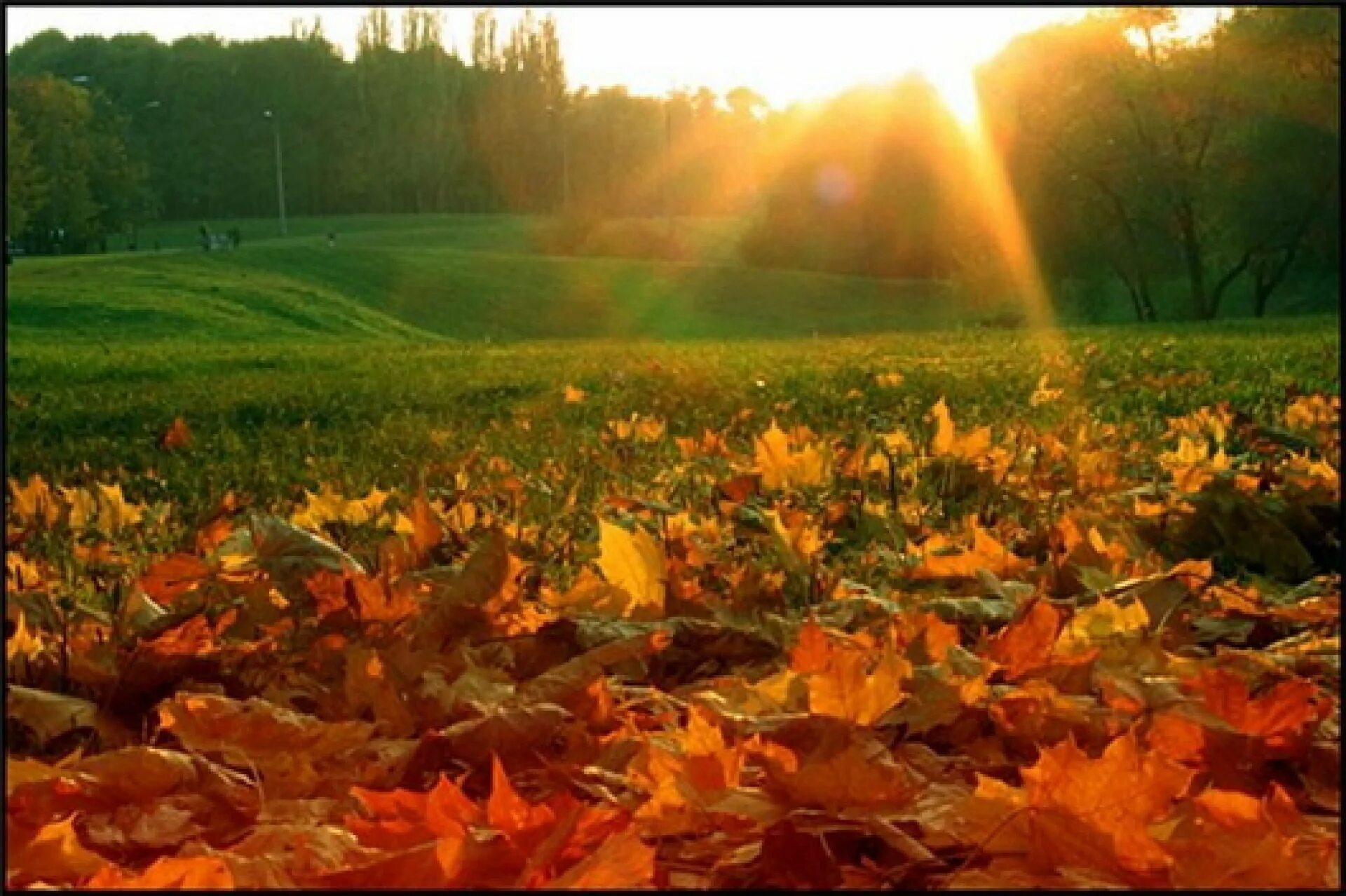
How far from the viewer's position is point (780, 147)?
2544 cm

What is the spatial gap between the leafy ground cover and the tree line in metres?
0.66

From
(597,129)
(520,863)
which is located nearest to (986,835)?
(520,863)

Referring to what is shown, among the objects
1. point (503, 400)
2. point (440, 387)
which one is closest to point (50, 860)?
point (503, 400)

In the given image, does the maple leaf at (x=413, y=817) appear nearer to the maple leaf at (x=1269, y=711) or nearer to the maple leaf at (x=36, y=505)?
the maple leaf at (x=1269, y=711)

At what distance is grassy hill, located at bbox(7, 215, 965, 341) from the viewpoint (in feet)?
78.6

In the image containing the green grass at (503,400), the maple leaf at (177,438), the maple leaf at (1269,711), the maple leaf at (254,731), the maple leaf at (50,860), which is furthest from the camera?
the maple leaf at (177,438)

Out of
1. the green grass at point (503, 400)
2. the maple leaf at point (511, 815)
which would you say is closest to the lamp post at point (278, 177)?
the green grass at point (503, 400)

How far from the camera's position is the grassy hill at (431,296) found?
23953 millimetres

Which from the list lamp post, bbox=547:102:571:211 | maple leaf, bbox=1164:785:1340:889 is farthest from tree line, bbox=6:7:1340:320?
maple leaf, bbox=1164:785:1340:889

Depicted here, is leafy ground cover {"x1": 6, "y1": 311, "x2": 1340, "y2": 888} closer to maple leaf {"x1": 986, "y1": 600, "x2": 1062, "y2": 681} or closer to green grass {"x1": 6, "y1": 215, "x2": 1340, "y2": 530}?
maple leaf {"x1": 986, "y1": 600, "x2": 1062, "y2": 681}

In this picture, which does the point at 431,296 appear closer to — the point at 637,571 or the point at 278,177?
the point at 278,177

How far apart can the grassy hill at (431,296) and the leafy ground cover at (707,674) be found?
18.2 m

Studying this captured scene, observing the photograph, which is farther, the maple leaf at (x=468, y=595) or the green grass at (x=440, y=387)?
the green grass at (x=440, y=387)

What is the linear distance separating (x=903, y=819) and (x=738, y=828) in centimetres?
12
